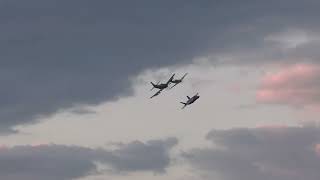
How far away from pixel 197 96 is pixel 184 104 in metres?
8.05

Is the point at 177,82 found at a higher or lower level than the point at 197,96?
higher

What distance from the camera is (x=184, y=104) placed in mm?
184375

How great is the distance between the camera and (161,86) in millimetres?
188375

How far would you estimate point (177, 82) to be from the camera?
7584 inches

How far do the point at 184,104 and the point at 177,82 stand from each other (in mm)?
14743

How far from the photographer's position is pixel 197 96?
600 feet

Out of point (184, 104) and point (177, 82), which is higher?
point (177, 82)

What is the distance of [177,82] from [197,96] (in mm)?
15778

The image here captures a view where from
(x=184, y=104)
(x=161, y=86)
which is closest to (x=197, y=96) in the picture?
(x=184, y=104)

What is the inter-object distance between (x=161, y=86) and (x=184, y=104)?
15914mm

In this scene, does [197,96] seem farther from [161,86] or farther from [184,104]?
[161,86]
